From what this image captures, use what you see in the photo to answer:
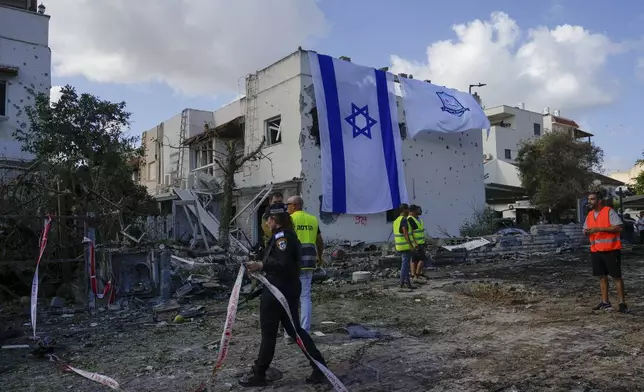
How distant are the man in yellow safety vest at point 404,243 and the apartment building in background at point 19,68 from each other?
12.9 m

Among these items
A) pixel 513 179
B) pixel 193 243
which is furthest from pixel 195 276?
pixel 513 179

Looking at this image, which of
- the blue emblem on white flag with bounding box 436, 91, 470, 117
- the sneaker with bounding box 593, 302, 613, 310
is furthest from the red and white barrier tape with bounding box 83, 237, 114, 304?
the blue emblem on white flag with bounding box 436, 91, 470, 117

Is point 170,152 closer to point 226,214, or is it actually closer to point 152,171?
point 152,171

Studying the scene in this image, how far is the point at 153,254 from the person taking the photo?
33.9 ft

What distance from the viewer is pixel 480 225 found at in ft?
81.5

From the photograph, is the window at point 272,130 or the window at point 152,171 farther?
the window at point 152,171

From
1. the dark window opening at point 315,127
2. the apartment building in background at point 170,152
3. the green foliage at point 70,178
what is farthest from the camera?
the apartment building in background at point 170,152

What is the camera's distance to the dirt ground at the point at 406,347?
4836 mm

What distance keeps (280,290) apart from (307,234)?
5.73 feet

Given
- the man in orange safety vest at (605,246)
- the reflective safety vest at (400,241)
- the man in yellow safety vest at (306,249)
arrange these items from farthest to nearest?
1. the reflective safety vest at (400,241)
2. the man in orange safety vest at (605,246)
3. the man in yellow safety vest at (306,249)

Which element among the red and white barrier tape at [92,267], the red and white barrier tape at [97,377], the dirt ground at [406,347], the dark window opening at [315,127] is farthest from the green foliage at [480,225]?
the red and white barrier tape at [97,377]

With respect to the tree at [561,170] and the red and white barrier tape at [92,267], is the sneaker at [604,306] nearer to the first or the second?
the red and white barrier tape at [92,267]

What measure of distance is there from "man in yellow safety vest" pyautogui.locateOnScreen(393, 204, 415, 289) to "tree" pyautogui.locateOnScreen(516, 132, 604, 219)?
18.2m

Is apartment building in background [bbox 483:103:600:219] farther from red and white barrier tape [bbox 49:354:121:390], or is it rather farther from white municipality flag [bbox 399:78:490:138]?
red and white barrier tape [bbox 49:354:121:390]
